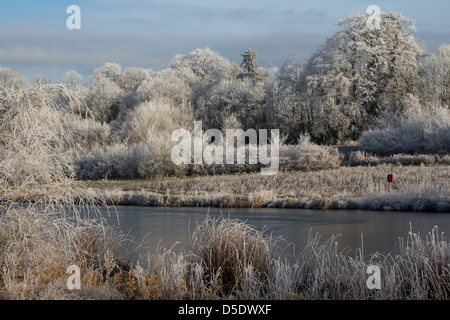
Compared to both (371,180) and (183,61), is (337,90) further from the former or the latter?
(183,61)

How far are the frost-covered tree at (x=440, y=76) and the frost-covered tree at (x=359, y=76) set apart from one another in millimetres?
1090

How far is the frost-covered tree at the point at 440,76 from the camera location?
44022 mm

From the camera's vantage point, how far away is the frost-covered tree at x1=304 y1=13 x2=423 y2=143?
144ft

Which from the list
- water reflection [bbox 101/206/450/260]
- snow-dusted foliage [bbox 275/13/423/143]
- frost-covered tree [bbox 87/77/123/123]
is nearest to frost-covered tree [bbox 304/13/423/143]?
snow-dusted foliage [bbox 275/13/423/143]

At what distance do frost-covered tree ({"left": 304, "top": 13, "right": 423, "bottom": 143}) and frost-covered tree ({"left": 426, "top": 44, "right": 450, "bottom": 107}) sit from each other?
1.09 metres

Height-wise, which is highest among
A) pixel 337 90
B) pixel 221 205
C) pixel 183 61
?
pixel 183 61

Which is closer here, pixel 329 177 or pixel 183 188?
pixel 329 177

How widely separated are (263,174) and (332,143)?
1495 centimetres

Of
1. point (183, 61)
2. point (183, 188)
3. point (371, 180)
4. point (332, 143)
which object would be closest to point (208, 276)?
point (371, 180)

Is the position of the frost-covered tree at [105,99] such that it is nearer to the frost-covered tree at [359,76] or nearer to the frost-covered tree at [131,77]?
the frost-covered tree at [131,77]

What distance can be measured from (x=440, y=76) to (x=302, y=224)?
31820mm

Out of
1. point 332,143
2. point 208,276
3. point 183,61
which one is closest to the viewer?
point 208,276
